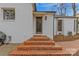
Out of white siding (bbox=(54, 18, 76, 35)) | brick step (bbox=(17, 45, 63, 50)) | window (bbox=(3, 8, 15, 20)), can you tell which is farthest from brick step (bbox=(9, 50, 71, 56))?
window (bbox=(3, 8, 15, 20))

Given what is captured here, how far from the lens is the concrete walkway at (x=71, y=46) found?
308cm

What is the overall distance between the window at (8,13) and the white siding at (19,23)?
0.03 meters

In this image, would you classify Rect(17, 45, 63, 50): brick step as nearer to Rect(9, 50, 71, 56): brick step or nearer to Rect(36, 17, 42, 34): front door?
Rect(9, 50, 71, 56): brick step

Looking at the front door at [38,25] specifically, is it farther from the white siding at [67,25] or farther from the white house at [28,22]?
the white siding at [67,25]

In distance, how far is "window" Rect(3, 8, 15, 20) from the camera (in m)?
3.08

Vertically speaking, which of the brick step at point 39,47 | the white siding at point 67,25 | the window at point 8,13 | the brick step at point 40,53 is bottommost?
the brick step at point 40,53

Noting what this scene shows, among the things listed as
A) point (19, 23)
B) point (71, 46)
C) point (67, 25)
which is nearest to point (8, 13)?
point (19, 23)

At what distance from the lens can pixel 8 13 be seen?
3109mm

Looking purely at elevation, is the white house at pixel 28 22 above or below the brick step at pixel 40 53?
above

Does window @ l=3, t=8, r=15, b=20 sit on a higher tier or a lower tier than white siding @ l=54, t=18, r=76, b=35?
higher

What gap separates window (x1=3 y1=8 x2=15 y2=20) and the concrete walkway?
1.63 ft

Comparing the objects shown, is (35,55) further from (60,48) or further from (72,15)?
(72,15)

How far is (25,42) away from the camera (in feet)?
10.2

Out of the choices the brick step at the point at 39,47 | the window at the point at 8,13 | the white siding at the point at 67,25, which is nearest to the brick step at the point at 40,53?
the brick step at the point at 39,47
